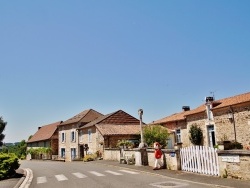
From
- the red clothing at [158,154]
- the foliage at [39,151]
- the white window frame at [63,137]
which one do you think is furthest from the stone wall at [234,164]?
the foliage at [39,151]

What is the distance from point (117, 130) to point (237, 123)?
56.5 ft

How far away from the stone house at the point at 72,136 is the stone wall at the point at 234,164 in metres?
30.1

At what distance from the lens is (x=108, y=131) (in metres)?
33.8

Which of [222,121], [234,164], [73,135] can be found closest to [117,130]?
[73,135]

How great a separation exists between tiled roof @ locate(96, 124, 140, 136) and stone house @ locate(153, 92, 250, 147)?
8418 millimetres

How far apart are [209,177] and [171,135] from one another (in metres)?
17.7

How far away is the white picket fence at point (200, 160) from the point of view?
1267 centimetres

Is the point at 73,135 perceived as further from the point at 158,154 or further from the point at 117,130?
the point at 158,154

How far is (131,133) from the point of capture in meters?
34.8

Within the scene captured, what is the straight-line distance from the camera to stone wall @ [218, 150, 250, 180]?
35.0ft

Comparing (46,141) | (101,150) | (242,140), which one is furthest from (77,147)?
(242,140)

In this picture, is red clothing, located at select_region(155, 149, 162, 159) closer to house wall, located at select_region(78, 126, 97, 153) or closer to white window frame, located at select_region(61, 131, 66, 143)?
house wall, located at select_region(78, 126, 97, 153)

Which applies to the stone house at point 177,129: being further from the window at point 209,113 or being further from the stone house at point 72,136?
the stone house at point 72,136

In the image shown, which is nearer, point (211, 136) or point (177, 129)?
point (211, 136)
